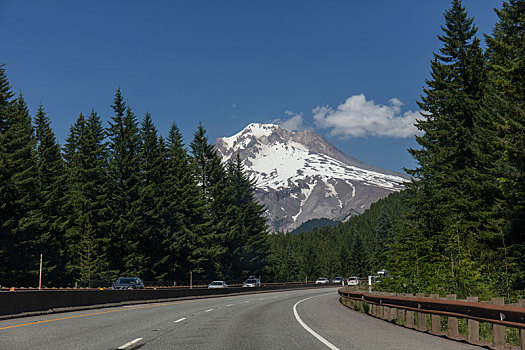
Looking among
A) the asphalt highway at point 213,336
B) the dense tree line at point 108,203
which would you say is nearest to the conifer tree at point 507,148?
the asphalt highway at point 213,336

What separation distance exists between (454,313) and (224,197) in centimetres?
7293

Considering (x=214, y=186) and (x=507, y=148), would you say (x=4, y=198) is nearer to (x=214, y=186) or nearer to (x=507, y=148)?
(x=214, y=186)

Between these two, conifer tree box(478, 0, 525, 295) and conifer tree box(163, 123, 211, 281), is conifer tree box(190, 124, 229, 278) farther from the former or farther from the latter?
conifer tree box(478, 0, 525, 295)

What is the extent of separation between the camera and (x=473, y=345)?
10.5 metres

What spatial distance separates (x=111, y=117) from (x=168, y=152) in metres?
13.5

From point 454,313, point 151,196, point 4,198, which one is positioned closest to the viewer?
point 454,313

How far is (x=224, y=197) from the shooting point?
83.8 m

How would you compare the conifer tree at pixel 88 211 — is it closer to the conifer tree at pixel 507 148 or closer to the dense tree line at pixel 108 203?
the dense tree line at pixel 108 203

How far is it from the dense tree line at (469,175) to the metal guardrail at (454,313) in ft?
10.6

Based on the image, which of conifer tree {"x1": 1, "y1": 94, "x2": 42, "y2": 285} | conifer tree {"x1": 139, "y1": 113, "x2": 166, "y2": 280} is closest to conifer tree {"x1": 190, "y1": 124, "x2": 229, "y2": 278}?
conifer tree {"x1": 139, "y1": 113, "x2": 166, "y2": 280}

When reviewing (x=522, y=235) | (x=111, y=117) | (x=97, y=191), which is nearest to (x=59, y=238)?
(x=97, y=191)

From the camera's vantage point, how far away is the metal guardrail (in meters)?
9.11

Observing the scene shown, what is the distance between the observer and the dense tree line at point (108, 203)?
5328 centimetres

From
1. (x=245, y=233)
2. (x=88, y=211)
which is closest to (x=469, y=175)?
(x=88, y=211)
